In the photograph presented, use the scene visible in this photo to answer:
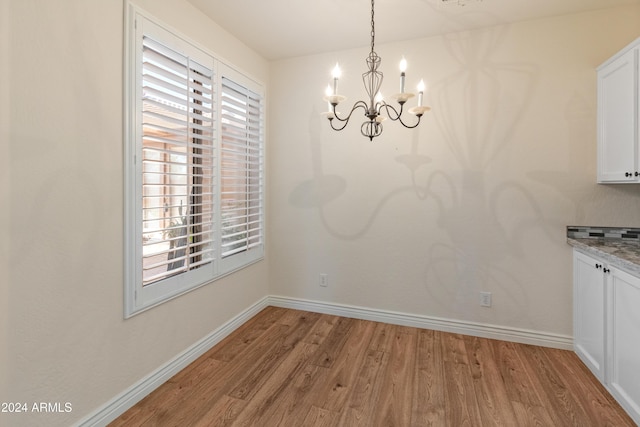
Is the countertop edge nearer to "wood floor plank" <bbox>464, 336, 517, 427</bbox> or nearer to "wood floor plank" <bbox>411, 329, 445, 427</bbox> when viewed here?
"wood floor plank" <bbox>464, 336, 517, 427</bbox>

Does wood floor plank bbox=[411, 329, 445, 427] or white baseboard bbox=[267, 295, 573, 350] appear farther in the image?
white baseboard bbox=[267, 295, 573, 350]

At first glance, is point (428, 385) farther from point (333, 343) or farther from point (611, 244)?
point (611, 244)

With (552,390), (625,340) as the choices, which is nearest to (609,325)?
(625,340)

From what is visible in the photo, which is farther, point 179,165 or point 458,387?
point 179,165

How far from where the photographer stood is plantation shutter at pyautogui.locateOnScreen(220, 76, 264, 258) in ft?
9.12

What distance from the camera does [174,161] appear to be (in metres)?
2.21

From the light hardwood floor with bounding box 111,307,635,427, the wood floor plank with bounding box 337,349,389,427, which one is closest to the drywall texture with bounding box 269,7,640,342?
the light hardwood floor with bounding box 111,307,635,427

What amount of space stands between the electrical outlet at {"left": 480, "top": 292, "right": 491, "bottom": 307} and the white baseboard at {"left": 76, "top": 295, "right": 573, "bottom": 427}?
0.63 ft

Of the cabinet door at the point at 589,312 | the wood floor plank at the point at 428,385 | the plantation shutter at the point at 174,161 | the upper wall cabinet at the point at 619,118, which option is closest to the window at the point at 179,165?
the plantation shutter at the point at 174,161

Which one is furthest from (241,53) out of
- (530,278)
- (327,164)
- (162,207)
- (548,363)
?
(548,363)

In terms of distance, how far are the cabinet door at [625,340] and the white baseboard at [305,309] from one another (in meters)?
0.71

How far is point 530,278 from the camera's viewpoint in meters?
2.68

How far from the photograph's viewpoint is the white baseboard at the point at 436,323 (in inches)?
104

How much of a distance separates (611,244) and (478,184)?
1.01 m
